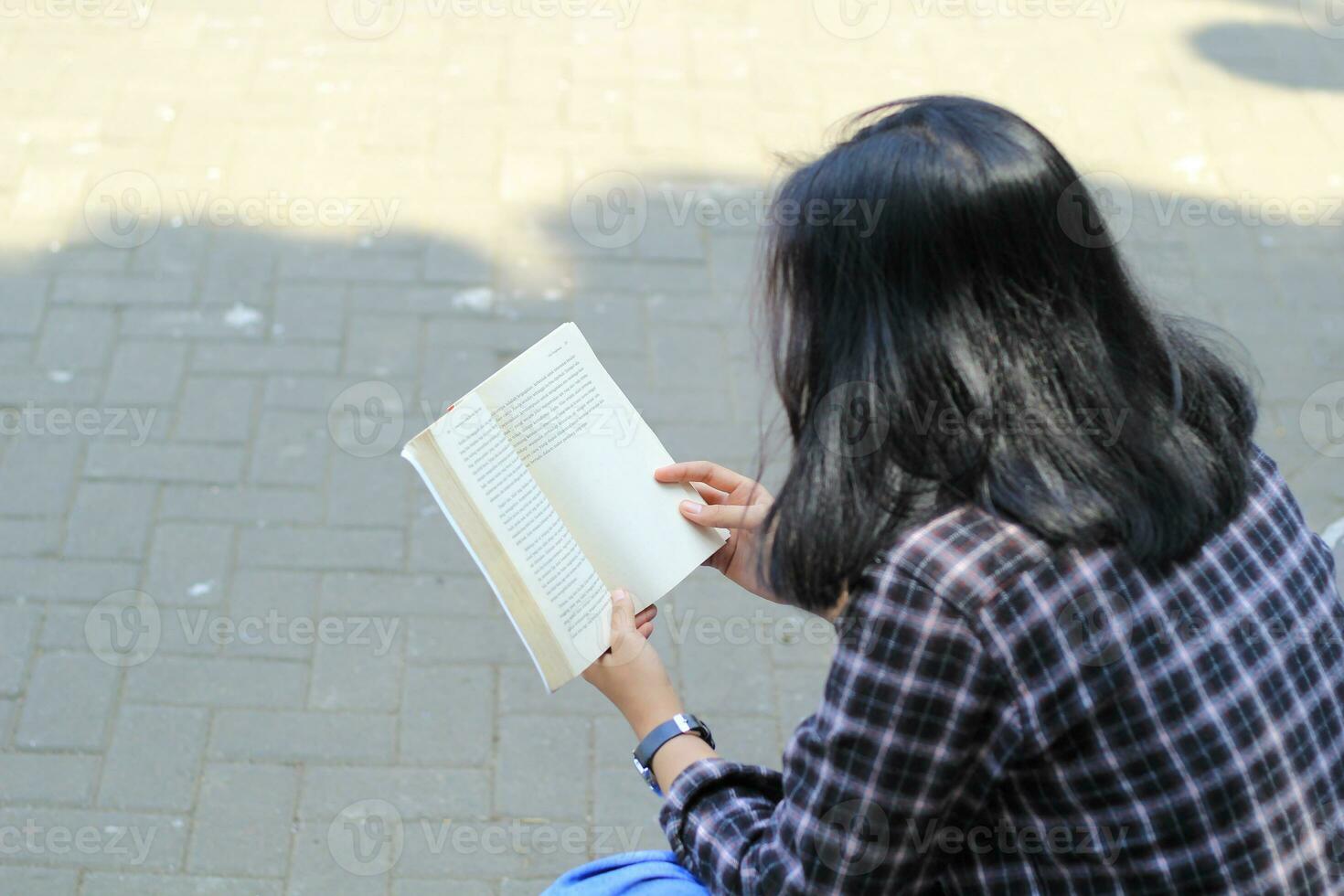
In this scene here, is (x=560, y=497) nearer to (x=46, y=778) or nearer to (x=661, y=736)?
(x=661, y=736)

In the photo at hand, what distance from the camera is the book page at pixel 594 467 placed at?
1.72 metres

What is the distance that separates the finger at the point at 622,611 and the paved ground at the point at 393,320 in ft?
3.11

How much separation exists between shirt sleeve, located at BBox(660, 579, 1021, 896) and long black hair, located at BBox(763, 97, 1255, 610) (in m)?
0.09

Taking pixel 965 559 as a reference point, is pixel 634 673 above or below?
below

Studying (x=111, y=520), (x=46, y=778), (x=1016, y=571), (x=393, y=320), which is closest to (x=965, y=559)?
(x=1016, y=571)

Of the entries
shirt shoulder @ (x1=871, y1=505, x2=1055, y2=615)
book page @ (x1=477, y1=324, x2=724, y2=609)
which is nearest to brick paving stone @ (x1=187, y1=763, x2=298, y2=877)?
book page @ (x1=477, y1=324, x2=724, y2=609)

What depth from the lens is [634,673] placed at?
1724 millimetres

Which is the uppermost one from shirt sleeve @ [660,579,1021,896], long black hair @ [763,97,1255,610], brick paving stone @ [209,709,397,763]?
long black hair @ [763,97,1255,610]

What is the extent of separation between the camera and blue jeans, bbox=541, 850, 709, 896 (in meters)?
1.53

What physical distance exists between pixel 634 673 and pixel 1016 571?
0.67 m

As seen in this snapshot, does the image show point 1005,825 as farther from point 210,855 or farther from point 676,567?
point 210,855

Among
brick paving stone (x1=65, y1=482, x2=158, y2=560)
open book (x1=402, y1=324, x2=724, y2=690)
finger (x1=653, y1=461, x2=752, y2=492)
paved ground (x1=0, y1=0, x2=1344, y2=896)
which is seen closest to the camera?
open book (x1=402, y1=324, x2=724, y2=690)

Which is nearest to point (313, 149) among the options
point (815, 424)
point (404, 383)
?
point (404, 383)

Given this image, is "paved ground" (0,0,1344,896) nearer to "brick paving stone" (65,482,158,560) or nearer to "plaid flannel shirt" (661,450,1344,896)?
"brick paving stone" (65,482,158,560)
